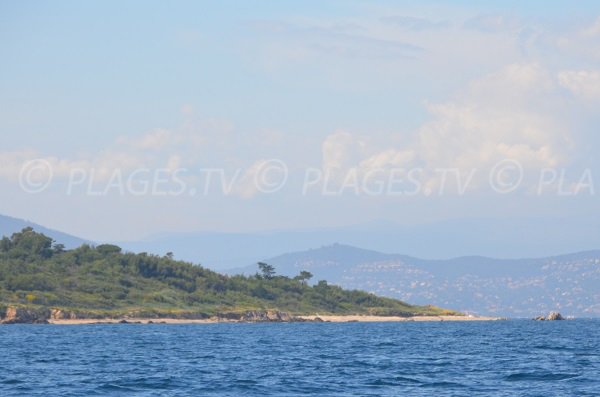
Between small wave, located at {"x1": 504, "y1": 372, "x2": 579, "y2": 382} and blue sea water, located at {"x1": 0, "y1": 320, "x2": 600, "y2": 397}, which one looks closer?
blue sea water, located at {"x1": 0, "y1": 320, "x2": 600, "y2": 397}

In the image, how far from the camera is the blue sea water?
69188mm

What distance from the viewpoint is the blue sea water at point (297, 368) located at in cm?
6919

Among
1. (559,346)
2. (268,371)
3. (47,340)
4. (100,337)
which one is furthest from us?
(100,337)

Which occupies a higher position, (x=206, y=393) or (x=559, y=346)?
(x=559, y=346)

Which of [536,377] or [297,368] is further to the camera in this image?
[297,368]

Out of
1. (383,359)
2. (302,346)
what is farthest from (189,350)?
(383,359)

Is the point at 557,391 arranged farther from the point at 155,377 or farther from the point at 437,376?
the point at 155,377

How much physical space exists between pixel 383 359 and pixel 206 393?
3223cm

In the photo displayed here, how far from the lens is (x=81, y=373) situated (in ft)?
263

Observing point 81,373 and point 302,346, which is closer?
point 81,373

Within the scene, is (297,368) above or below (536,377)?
above

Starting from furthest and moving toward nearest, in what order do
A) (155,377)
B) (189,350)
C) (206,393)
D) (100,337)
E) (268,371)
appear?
1. (100,337)
2. (189,350)
3. (268,371)
4. (155,377)
5. (206,393)

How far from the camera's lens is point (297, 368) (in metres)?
85.9

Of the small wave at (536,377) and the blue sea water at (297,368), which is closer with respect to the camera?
the blue sea water at (297,368)
